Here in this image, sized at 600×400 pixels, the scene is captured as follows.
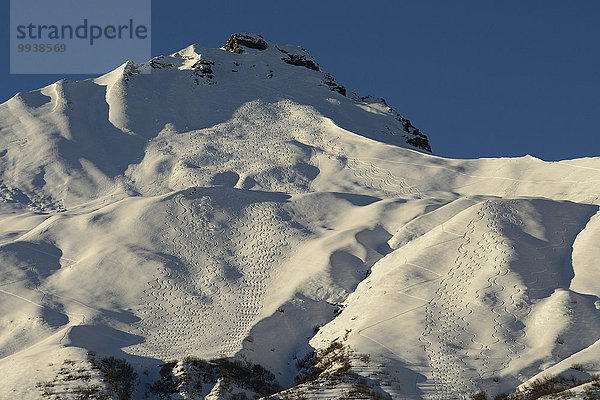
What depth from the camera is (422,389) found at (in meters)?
35.8

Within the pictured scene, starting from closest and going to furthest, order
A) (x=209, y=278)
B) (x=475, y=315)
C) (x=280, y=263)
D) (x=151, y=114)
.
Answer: (x=475, y=315), (x=209, y=278), (x=280, y=263), (x=151, y=114)

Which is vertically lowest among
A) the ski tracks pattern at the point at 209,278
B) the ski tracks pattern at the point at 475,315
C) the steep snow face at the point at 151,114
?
the steep snow face at the point at 151,114

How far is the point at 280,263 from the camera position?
2073 inches

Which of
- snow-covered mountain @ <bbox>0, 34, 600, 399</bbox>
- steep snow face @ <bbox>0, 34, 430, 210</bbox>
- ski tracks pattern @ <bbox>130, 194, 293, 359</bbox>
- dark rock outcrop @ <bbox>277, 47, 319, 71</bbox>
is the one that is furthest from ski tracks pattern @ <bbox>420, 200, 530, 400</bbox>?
dark rock outcrop @ <bbox>277, 47, 319, 71</bbox>

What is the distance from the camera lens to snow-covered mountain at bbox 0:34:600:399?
124 ft

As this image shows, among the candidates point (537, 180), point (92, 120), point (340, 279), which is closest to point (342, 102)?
point (92, 120)

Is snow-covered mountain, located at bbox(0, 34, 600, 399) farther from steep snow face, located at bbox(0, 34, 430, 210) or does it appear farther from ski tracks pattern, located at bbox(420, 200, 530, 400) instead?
steep snow face, located at bbox(0, 34, 430, 210)

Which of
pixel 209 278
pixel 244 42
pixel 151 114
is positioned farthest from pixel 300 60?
pixel 209 278

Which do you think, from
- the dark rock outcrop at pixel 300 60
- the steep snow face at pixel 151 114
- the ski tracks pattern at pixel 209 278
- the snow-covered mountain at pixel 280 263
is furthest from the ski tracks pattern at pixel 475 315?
the dark rock outcrop at pixel 300 60

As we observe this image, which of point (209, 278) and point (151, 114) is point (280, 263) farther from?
point (151, 114)

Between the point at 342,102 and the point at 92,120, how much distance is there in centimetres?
3147

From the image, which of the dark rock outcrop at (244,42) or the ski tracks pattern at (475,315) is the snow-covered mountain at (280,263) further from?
the dark rock outcrop at (244,42)

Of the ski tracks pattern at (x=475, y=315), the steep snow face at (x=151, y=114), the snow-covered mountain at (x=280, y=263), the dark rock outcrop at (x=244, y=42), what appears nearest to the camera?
the ski tracks pattern at (x=475, y=315)

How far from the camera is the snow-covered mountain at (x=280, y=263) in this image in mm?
37938
